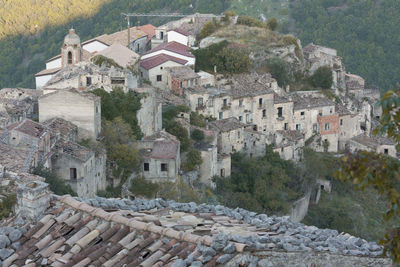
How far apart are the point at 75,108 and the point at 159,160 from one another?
4997 mm

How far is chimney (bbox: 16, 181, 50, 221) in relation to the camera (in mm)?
14399

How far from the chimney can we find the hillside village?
21mm

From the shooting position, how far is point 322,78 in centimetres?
6334

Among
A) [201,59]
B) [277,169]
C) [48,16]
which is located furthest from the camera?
[48,16]

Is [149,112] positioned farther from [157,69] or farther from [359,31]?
[359,31]

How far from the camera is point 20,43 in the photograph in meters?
92.9

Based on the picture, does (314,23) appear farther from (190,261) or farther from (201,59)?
(190,261)

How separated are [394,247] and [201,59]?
49.3 m

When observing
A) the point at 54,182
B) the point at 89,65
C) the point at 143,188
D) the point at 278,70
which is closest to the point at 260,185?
the point at 143,188

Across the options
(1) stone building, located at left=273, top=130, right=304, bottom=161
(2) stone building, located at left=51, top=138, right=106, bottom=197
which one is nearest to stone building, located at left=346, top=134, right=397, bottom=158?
(1) stone building, located at left=273, top=130, right=304, bottom=161

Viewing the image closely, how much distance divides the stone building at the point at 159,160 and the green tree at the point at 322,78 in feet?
76.6

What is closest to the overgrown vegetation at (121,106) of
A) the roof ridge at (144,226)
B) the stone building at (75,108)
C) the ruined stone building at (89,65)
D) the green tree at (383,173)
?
the ruined stone building at (89,65)

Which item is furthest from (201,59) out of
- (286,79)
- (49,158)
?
(49,158)

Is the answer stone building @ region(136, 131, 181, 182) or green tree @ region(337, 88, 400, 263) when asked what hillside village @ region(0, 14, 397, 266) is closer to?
stone building @ region(136, 131, 181, 182)
